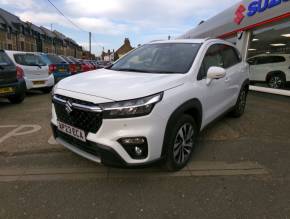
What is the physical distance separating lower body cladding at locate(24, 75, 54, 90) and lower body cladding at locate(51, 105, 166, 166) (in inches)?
273

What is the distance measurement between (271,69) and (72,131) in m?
10.8

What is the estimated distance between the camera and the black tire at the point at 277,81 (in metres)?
10.8

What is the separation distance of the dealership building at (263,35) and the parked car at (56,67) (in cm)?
777

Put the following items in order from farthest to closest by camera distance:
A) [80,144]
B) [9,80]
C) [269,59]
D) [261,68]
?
[261,68] → [269,59] → [9,80] → [80,144]

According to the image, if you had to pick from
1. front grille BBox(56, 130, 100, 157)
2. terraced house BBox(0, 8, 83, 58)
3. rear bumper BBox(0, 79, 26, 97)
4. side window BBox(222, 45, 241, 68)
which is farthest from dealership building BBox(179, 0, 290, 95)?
terraced house BBox(0, 8, 83, 58)

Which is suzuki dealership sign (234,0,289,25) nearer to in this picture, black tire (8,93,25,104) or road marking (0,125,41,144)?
road marking (0,125,41,144)

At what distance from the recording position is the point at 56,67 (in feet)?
35.3

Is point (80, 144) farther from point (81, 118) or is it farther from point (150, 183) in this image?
point (150, 183)

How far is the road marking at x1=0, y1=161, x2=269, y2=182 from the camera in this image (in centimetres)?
322

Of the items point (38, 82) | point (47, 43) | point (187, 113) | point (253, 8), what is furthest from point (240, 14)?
point (47, 43)

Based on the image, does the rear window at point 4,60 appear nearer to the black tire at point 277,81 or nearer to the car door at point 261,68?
the black tire at point 277,81

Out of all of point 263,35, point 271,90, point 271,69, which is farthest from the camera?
point 271,69

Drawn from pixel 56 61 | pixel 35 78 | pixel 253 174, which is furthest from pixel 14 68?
pixel 253 174

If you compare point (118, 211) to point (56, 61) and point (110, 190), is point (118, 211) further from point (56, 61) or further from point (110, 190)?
point (56, 61)
